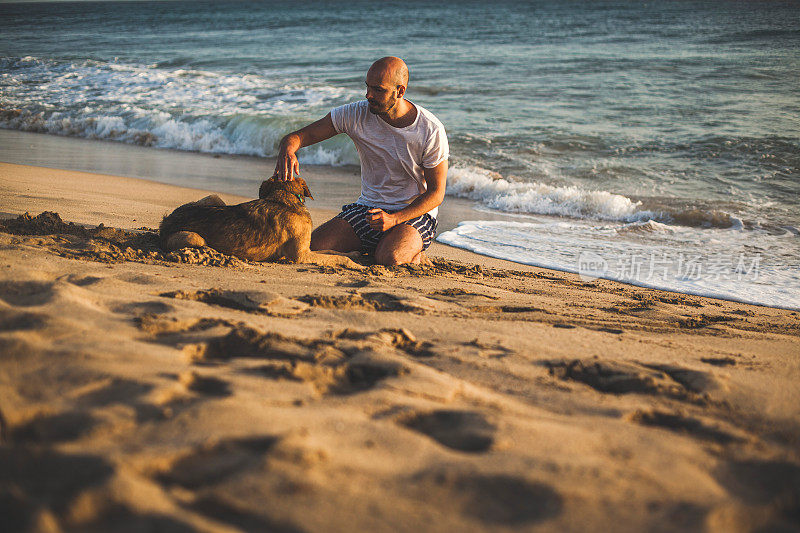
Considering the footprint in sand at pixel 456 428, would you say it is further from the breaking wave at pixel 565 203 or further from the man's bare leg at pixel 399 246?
the breaking wave at pixel 565 203

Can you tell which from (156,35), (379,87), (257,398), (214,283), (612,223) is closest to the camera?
(257,398)

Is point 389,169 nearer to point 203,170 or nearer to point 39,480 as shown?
point 39,480

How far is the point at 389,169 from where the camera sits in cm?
456

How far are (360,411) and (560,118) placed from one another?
11006 mm

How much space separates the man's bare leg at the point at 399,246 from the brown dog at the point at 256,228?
23cm

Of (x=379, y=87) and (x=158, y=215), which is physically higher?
(x=379, y=87)

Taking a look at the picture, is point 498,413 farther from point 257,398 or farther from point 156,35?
point 156,35

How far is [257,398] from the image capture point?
1.90 meters

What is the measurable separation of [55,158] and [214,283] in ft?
24.3

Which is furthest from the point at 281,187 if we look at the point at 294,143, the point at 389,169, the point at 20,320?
the point at 20,320

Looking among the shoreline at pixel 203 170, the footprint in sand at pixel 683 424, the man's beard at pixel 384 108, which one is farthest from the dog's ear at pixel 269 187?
the footprint in sand at pixel 683 424

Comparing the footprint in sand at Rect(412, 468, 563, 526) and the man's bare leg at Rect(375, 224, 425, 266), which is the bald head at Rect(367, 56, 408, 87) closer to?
the man's bare leg at Rect(375, 224, 425, 266)

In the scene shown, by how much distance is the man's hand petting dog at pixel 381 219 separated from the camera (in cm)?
404

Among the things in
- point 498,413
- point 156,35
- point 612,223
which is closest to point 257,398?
point 498,413
